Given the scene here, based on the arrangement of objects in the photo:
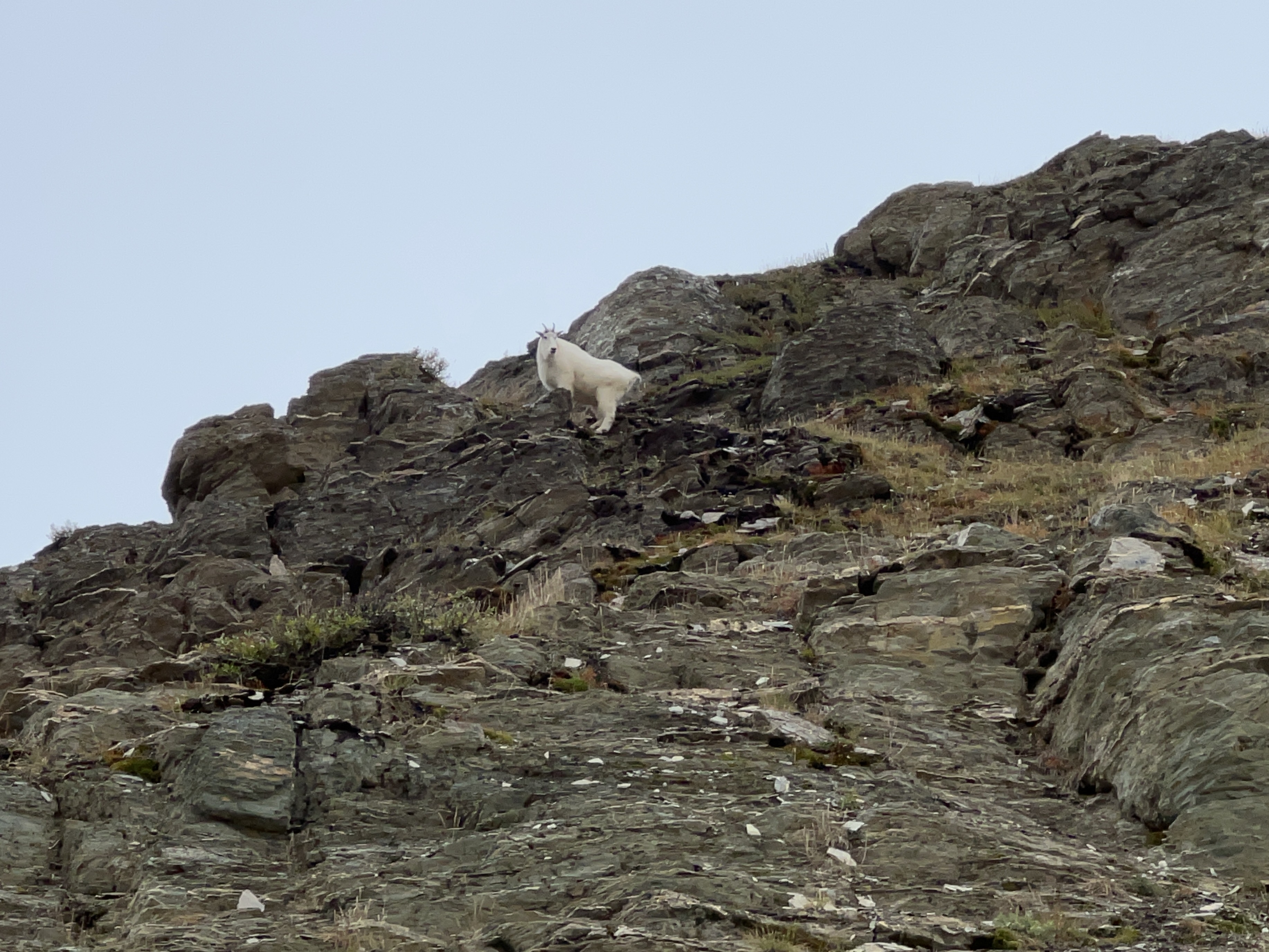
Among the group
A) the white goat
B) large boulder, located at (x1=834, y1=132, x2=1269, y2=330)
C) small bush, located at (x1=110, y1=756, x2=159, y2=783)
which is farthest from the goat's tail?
small bush, located at (x1=110, y1=756, x2=159, y2=783)

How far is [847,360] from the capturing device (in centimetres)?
2534

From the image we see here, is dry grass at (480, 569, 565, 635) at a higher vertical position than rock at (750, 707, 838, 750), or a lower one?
higher

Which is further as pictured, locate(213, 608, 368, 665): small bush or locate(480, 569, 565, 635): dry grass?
Result: locate(480, 569, 565, 635): dry grass

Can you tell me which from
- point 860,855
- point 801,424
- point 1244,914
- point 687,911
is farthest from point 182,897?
point 801,424

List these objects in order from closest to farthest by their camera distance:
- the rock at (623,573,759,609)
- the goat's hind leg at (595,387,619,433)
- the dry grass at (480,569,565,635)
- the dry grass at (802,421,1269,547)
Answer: the dry grass at (480,569,565,635) → the rock at (623,573,759,609) → the dry grass at (802,421,1269,547) → the goat's hind leg at (595,387,619,433)

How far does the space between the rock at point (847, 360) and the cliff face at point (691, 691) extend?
4.60 ft

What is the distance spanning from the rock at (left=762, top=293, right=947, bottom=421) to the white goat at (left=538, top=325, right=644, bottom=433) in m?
2.92

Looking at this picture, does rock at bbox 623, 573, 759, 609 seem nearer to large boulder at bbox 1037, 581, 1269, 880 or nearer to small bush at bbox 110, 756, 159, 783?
large boulder at bbox 1037, 581, 1269, 880

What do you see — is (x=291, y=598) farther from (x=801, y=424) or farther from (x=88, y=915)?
(x=88, y=915)

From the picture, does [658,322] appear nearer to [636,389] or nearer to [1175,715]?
[636,389]

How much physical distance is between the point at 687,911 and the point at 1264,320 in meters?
20.5

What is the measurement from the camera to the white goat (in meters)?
23.5

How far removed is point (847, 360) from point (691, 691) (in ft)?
51.6

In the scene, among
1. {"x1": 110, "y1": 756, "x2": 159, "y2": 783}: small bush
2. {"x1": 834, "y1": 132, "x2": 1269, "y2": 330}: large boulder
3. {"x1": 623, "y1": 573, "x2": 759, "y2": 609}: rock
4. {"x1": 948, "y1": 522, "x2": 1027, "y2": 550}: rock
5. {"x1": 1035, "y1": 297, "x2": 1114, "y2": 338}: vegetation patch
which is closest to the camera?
{"x1": 110, "y1": 756, "x2": 159, "y2": 783}: small bush
